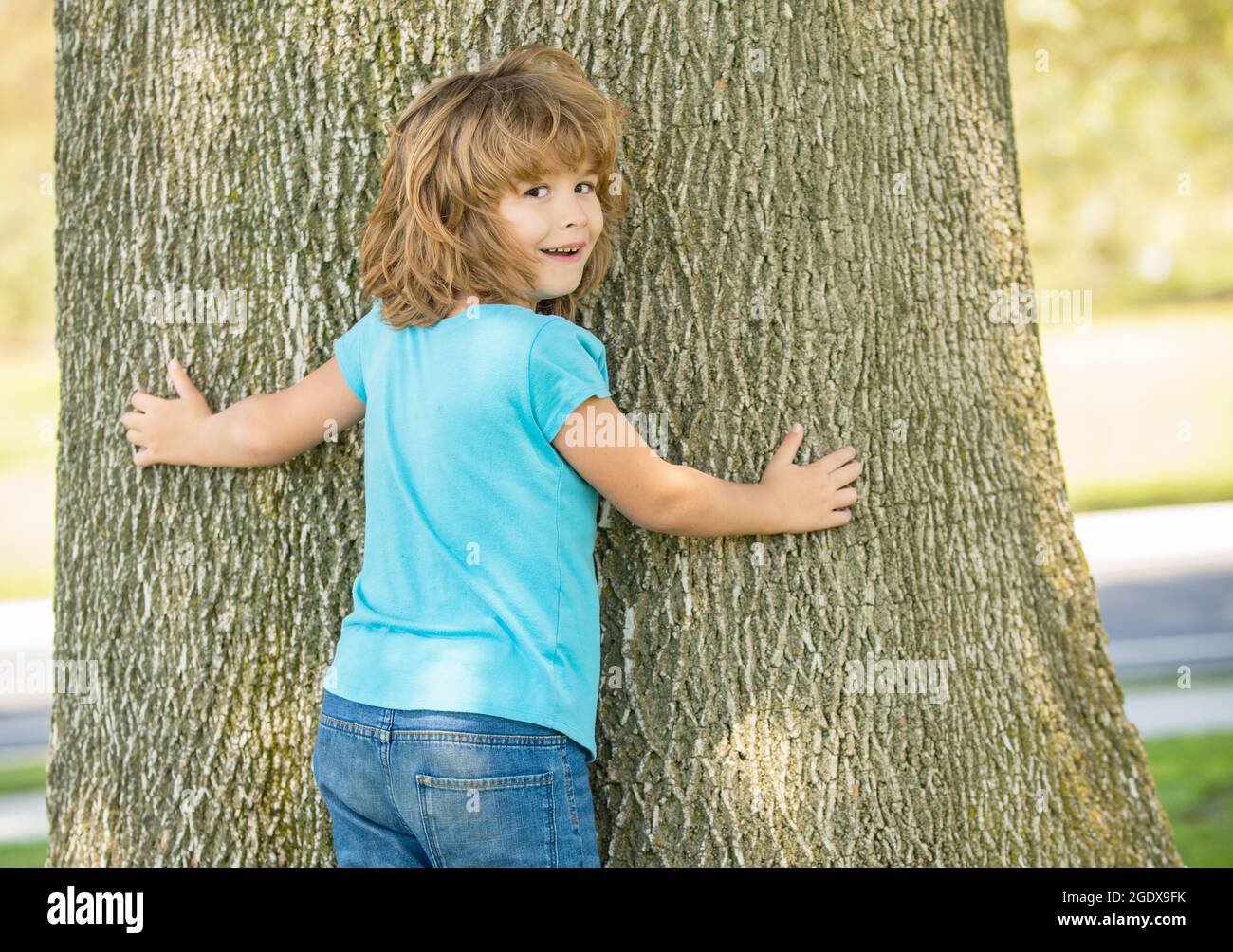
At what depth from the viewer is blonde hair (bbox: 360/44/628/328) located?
7.53 feet

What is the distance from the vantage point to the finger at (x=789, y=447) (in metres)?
2.55

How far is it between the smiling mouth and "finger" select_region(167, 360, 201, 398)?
893 mm

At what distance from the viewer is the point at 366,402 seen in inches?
96.7

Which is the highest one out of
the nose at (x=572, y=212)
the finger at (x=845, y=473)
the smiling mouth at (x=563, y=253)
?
the nose at (x=572, y=212)

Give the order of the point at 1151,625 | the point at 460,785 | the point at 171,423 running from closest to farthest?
the point at 460,785 < the point at 171,423 < the point at 1151,625

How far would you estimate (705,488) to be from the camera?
2418mm

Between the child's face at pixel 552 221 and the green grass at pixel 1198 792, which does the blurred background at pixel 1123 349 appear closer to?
the green grass at pixel 1198 792

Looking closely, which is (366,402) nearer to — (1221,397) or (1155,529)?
(1155,529)

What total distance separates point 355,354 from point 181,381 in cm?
51

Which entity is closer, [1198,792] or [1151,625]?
[1198,792]

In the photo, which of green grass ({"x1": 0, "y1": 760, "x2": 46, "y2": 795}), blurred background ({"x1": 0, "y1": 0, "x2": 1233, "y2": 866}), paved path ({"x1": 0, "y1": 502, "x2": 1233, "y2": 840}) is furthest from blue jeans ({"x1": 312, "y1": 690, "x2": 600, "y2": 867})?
green grass ({"x1": 0, "y1": 760, "x2": 46, "y2": 795})

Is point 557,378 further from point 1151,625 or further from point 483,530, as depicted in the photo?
point 1151,625

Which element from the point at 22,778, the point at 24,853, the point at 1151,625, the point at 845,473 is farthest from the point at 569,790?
the point at 1151,625

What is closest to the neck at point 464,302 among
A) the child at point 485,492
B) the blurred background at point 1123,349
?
the child at point 485,492
